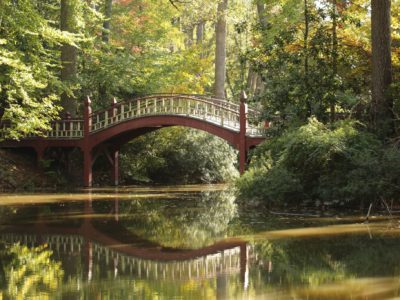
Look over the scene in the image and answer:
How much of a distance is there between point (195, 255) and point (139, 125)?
15.8 m

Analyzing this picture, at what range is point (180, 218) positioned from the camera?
13969 millimetres

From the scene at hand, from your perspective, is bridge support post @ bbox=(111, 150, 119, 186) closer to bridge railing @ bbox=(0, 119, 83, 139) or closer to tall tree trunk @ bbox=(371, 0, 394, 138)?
bridge railing @ bbox=(0, 119, 83, 139)

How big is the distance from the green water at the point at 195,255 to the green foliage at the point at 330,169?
570 millimetres

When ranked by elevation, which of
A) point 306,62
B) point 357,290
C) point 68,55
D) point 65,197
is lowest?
point 357,290

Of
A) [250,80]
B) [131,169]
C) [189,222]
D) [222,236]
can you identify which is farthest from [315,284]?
[250,80]

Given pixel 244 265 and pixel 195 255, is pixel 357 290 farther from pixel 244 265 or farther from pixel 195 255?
pixel 195 255

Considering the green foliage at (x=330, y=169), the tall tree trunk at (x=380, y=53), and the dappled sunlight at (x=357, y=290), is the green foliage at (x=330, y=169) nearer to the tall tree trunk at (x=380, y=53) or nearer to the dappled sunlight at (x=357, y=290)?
the tall tree trunk at (x=380, y=53)

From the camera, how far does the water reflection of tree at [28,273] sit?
6.88 meters

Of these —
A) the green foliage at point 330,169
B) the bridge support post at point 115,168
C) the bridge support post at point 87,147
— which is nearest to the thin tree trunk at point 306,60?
the green foliage at point 330,169

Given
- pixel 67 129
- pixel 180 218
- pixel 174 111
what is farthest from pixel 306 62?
pixel 67 129

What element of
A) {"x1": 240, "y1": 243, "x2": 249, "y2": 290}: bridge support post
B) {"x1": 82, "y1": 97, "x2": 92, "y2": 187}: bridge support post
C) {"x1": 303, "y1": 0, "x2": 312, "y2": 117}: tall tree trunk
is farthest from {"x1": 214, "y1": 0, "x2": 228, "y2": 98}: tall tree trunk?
{"x1": 240, "y1": 243, "x2": 249, "y2": 290}: bridge support post

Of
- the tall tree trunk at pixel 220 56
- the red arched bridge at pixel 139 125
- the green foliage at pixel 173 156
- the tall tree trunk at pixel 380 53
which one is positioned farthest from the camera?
the tall tree trunk at pixel 220 56

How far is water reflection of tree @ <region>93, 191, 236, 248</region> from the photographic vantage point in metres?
11.0

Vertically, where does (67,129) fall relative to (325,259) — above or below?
above
